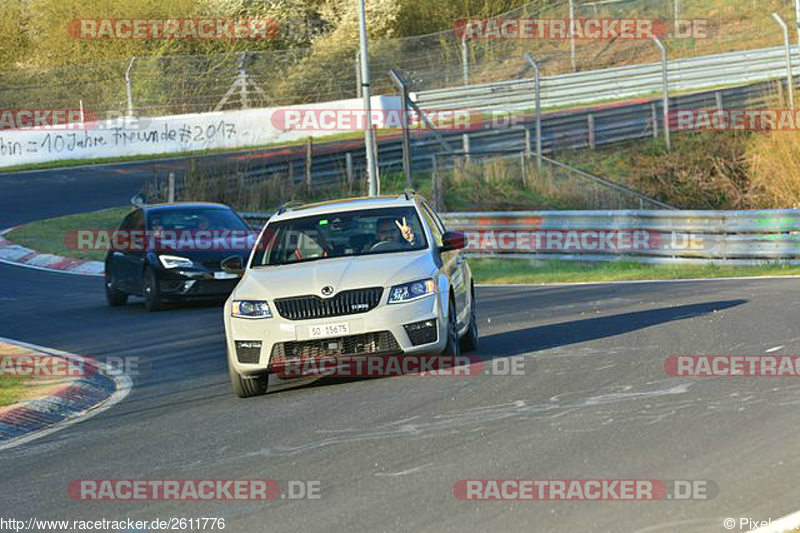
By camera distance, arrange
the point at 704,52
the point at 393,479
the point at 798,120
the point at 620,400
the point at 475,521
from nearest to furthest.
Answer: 1. the point at 475,521
2. the point at 393,479
3. the point at 620,400
4. the point at 798,120
5. the point at 704,52

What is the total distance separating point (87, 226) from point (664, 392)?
25598 mm

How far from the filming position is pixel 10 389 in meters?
12.4

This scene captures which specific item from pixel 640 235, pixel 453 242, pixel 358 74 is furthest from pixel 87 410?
pixel 358 74

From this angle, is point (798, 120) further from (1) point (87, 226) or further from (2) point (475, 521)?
(2) point (475, 521)

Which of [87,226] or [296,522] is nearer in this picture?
[296,522]

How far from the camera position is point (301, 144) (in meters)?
46.6

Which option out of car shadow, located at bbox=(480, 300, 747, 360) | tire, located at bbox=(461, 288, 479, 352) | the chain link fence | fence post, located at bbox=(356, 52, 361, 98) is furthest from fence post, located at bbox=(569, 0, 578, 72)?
tire, located at bbox=(461, 288, 479, 352)

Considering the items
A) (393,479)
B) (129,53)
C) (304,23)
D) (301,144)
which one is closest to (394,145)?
(301,144)

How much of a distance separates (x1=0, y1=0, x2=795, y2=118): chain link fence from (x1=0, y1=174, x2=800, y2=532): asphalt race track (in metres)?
31.4

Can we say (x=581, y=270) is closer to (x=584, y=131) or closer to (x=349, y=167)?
(x=349, y=167)

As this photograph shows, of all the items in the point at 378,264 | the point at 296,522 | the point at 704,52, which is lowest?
the point at 296,522

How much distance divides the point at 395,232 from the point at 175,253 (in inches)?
325

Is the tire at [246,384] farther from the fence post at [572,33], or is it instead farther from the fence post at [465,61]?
the fence post at [572,33]

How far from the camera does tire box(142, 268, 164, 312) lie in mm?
19984
